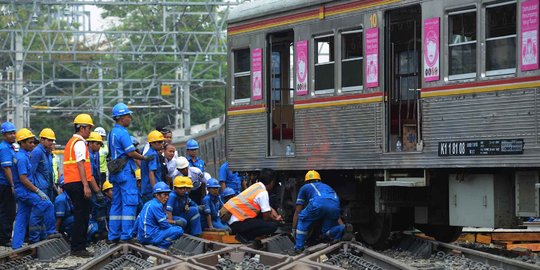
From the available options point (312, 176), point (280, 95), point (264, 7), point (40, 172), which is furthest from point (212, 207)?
point (312, 176)

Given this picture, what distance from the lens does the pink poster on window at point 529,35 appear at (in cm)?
1232

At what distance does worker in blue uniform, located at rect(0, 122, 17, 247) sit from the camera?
52.0 ft

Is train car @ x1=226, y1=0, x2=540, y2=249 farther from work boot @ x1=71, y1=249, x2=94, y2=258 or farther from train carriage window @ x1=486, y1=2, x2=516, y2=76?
work boot @ x1=71, y1=249, x2=94, y2=258

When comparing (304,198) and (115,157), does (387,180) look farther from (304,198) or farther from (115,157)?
(115,157)

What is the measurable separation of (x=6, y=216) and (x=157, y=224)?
333 cm

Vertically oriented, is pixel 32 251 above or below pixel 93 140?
below

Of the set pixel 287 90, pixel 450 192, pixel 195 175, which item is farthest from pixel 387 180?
pixel 195 175

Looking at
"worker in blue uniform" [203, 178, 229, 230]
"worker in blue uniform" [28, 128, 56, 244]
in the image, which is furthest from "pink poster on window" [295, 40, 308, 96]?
"worker in blue uniform" [28, 128, 56, 244]

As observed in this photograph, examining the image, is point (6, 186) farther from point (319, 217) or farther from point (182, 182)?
point (319, 217)

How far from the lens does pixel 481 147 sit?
1313 cm

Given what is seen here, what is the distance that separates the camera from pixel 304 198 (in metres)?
15.1

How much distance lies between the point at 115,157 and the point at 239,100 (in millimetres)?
3298

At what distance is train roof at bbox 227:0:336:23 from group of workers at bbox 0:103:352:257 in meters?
2.13

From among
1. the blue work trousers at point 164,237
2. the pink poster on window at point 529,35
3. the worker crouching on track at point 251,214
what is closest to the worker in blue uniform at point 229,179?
A: the worker crouching on track at point 251,214
